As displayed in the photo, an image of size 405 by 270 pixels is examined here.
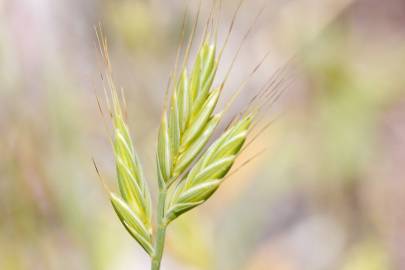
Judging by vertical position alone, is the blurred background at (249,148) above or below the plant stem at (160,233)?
below

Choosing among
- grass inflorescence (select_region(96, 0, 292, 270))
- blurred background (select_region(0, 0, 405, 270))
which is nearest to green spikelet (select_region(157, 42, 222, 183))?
grass inflorescence (select_region(96, 0, 292, 270))

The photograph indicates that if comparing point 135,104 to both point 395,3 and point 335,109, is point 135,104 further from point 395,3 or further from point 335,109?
point 395,3

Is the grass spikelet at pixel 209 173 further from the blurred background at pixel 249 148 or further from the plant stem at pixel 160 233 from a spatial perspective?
the blurred background at pixel 249 148

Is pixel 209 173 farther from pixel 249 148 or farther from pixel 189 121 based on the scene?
pixel 249 148

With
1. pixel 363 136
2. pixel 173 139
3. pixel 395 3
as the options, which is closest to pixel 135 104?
pixel 363 136

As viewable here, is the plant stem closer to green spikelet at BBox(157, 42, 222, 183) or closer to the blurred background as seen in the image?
green spikelet at BBox(157, 42, 222, 183)

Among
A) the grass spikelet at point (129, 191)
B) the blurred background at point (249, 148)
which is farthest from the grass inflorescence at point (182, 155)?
the blurred background at point (249, 148)
